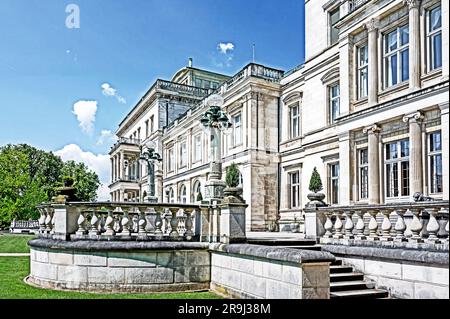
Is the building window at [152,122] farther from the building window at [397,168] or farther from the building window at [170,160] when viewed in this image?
the building window at [397,168]

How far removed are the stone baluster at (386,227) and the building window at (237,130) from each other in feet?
57.9

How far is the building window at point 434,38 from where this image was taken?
13.4m

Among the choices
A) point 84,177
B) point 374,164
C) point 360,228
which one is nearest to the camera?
point 360,228

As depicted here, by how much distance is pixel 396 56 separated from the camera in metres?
15.2

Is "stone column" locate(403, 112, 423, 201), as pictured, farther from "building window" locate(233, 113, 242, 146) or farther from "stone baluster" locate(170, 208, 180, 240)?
"building window" locate(233, 113, 242, 146)

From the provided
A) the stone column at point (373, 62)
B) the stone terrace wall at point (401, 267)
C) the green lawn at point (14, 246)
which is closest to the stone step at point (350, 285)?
the stone terrace wall at point (401, 267)

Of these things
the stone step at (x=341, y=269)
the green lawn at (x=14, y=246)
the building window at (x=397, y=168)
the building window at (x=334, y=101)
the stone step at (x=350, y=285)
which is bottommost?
the green lawn at (x=14, y=246)

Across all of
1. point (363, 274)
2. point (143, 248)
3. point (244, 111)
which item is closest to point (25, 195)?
point (244, 111)

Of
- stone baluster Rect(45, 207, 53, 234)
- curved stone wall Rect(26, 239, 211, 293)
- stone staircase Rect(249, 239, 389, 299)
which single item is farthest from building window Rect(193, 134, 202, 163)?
stone staircase Rect(249, 239, 389, 299)

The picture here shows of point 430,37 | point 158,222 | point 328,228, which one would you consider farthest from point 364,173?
point 158,222

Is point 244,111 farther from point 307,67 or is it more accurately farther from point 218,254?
point 218,254

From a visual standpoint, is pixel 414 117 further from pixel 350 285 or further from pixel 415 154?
pixel 350 285

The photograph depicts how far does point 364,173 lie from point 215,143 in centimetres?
789

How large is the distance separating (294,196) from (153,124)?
20.3 meters
